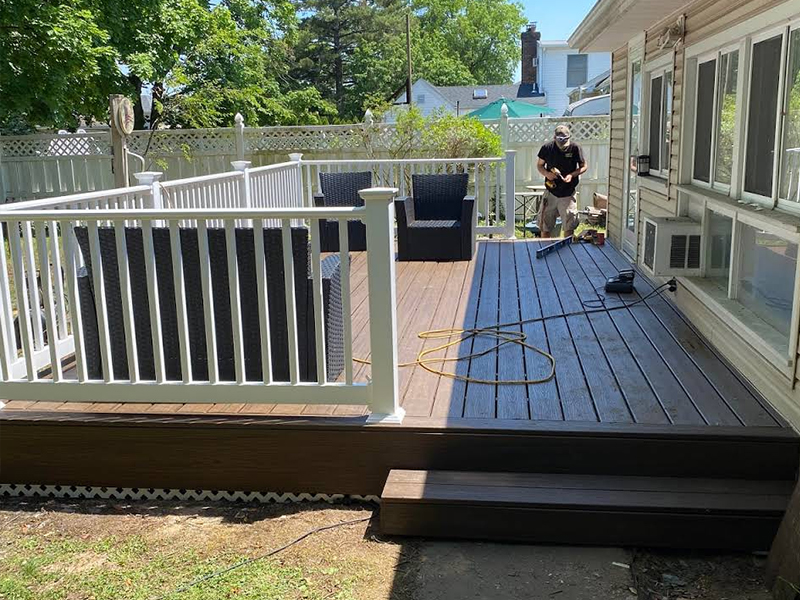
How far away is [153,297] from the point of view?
10.4 feet

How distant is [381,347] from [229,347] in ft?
2.70

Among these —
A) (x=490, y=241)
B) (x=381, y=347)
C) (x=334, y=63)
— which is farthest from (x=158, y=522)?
(x=334, y=63)

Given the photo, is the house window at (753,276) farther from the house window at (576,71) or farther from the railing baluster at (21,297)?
the house window at (576,71)

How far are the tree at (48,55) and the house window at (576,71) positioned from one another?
19198mm

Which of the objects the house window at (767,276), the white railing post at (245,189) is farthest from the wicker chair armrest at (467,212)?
the house window at (767,276)

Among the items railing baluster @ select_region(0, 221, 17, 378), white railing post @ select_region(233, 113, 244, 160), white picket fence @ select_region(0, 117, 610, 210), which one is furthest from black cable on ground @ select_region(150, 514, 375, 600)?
white railing post @ select_region(233, 113, 244, 160)

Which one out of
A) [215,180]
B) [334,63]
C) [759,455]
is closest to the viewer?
[759,455]

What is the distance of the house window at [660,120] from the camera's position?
5680mm

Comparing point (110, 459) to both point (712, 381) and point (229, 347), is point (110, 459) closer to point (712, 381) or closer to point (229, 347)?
point (229, 347)

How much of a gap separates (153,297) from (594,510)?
6.39 ft

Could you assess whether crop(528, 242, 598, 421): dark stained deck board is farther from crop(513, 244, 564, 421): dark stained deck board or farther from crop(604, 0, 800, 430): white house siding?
crop(604, 0, 800, 430): white house siding

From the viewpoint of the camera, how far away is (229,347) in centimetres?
347

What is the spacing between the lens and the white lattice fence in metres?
13.7

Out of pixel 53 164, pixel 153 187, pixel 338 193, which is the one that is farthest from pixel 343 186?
pixel 53 164
